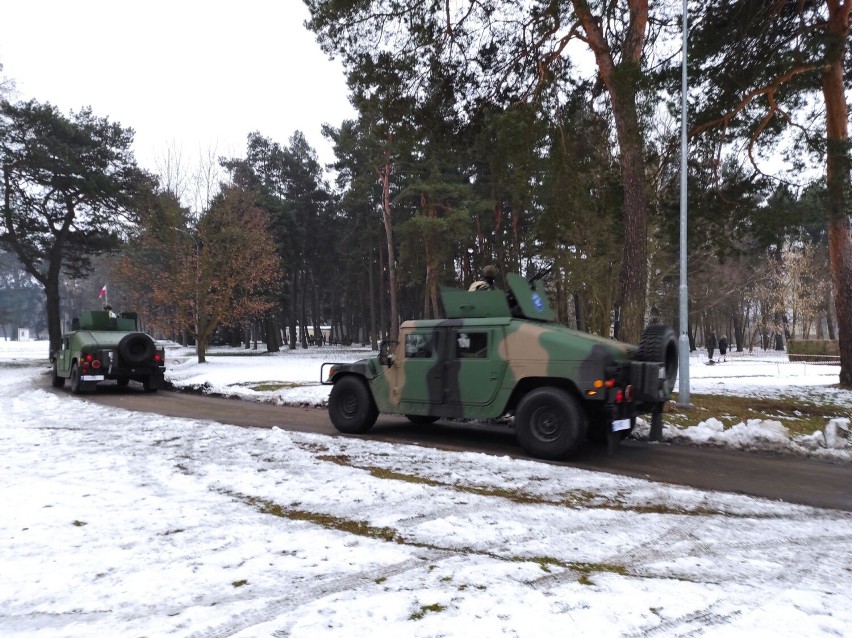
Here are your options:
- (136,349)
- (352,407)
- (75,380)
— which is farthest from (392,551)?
(75,380)

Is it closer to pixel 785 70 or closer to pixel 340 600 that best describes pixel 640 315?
pixel 785 70

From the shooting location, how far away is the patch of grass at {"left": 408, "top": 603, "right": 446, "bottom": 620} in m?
3.00

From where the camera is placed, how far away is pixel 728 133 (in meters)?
14.1

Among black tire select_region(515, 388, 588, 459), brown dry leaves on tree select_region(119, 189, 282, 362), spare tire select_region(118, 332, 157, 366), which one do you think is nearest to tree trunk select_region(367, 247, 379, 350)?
brown dry leaves on tree select_region(119, 189, 282, 362)

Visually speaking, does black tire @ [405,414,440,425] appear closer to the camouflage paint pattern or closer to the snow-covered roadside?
the camouflage paint pattern

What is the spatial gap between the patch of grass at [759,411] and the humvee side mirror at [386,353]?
15.5 ft

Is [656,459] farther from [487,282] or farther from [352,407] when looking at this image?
[352,407]

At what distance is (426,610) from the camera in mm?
3068

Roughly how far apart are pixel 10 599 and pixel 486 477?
13.5ft

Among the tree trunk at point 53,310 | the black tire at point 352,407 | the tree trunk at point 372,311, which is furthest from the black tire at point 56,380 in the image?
the tree trunk at point 372,311

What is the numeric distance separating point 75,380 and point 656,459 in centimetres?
1408

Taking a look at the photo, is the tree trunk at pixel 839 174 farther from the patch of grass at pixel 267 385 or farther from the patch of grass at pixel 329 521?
the patch of grass at pixel 267 385

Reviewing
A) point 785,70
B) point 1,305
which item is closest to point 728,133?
point 785,70

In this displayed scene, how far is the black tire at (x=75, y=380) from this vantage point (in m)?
14.6
